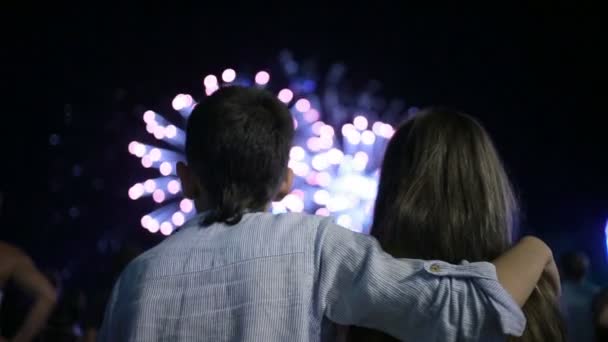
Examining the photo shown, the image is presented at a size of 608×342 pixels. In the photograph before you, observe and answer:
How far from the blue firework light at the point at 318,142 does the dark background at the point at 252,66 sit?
217 mm

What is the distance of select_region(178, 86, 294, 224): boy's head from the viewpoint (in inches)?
46.7

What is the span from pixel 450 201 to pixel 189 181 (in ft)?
1.57

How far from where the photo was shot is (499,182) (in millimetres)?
1273

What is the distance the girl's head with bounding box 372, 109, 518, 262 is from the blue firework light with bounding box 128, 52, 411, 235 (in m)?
6.64

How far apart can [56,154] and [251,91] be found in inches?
300

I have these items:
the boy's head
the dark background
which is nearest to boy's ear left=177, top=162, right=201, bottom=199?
the boy's head

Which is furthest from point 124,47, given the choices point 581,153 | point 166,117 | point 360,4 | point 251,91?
point 251,91

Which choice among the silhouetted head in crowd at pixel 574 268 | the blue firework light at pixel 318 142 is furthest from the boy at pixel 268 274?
the blue firework light at pixel 318 142

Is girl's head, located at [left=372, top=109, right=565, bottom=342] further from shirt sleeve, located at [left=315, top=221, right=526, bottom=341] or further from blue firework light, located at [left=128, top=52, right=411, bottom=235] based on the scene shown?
blue firework light, located at [left=128, top=52, right=411, bottom=235]

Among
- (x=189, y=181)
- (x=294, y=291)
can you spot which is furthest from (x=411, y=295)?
(x=189, y=181)

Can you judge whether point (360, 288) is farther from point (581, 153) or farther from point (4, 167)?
point (4, 167)

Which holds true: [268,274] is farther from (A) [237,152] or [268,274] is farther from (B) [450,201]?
(B) [450,201]

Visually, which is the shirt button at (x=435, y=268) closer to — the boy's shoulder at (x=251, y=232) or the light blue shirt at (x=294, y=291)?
the light blue shirt at (x=294, y=291)

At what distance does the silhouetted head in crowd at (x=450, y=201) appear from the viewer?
119 cm
